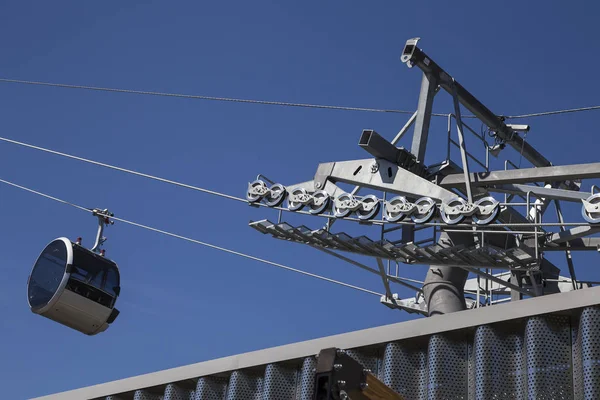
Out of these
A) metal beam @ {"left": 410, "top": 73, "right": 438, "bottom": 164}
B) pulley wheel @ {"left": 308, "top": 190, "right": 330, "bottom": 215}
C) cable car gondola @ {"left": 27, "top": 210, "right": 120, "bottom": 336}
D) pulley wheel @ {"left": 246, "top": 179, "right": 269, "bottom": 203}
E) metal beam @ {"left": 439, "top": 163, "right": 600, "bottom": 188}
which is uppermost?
metal beam @ {"left": 410, "top": 73, "right": 438, "bottom": 164}

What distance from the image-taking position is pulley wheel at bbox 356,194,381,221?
66.3ft

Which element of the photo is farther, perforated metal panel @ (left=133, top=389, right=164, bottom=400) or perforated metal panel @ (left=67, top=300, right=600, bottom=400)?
perforated metal panel @ (left=133, top=389, right=164, bottom=400)

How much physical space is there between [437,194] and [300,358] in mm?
12854

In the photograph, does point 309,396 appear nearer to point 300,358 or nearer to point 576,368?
point 300,358

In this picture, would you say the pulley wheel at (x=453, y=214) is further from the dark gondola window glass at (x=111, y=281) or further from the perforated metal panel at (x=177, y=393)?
the perforated metal panel at (x=177, y=393)

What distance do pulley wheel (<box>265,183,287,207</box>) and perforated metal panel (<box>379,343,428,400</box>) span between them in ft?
46.5

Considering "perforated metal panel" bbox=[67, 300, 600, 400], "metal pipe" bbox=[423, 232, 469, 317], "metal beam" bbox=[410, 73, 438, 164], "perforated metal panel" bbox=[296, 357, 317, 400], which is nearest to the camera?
"perforated metal panel" bbox=[67, 300, 600, 400]

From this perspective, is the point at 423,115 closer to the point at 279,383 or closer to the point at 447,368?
the point at 279,383

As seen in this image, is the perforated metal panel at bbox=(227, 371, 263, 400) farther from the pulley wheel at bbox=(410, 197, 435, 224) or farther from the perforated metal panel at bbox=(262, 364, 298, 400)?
the pulley wheel at bbox=(410, 197, 435, 224)

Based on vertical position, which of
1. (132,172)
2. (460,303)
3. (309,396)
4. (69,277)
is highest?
(132,172)

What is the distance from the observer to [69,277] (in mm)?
19875

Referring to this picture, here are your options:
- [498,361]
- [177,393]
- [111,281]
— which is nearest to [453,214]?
[111,281]

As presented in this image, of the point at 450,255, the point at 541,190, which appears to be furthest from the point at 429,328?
the point at 541,190

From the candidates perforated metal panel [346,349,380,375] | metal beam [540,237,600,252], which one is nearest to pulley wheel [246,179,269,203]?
metal beam [540,237,600,252]
